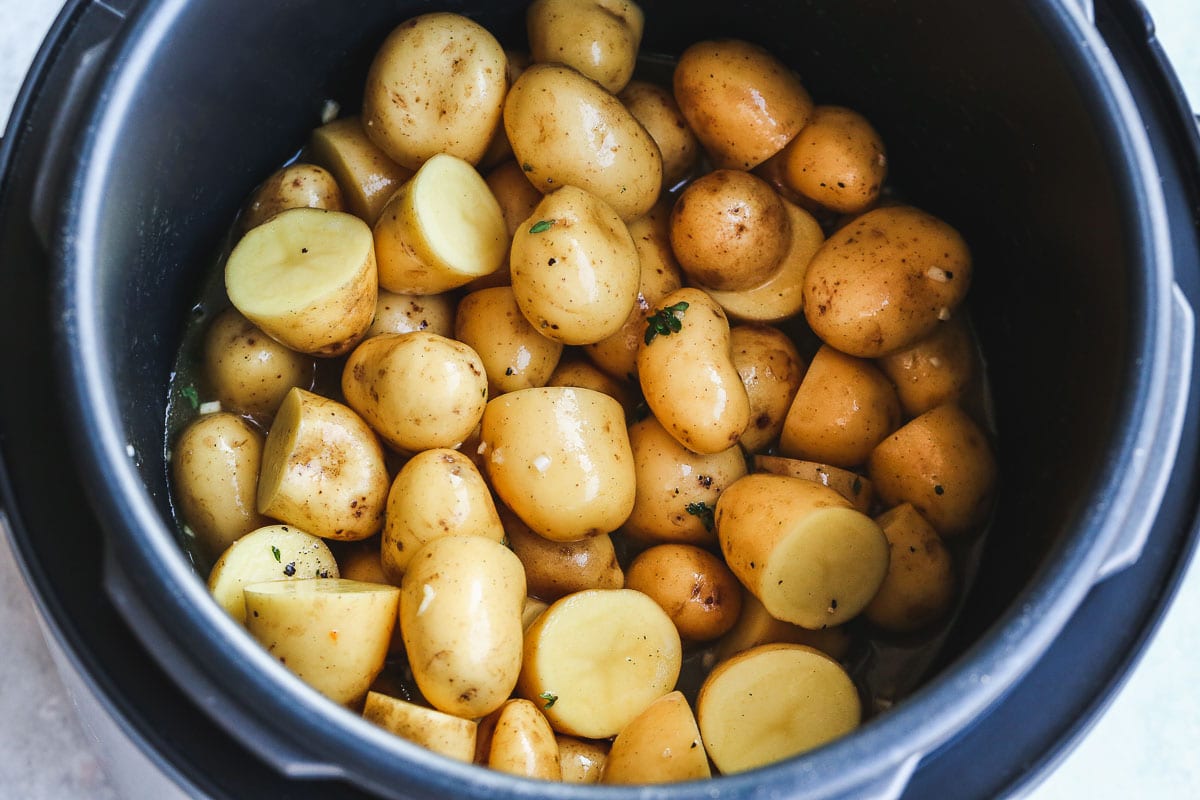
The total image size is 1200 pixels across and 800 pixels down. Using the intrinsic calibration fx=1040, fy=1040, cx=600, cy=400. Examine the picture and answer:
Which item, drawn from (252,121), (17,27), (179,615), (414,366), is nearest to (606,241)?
(414,366)

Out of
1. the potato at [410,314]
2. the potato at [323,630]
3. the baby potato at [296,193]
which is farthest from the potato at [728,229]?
the potato at [323,630]

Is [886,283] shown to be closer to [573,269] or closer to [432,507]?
[573,269]

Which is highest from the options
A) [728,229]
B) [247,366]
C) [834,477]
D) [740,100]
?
[740,100]

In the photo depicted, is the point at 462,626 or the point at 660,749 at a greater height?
the point at 462,626

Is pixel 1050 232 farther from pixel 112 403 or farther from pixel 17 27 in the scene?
pixel 17 27

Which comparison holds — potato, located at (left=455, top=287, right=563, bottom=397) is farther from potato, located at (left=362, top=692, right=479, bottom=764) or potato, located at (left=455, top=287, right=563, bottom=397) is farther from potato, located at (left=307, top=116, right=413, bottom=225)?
potato, located at (left=362, top=692, right=479, bottom=764)

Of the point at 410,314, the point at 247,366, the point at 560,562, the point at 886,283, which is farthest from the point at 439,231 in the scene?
the point at 886,283

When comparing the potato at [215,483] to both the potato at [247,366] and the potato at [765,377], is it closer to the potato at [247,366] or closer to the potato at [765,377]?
the potato at [247,366]

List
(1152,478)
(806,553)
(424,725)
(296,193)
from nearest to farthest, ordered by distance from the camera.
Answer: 1. (1152,478)
2. (424,725)
3. (806,553)
4. (296,193)
